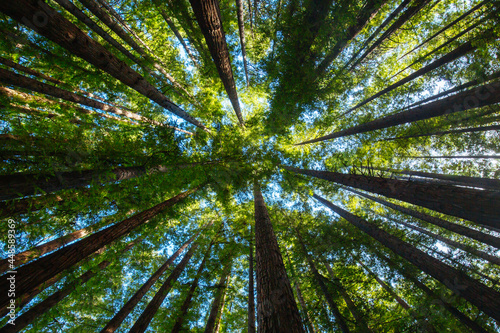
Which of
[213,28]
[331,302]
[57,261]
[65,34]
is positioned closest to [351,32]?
[213,28]

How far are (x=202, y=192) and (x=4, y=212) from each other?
582 cm

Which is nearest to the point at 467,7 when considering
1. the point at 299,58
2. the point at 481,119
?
the point at 481,119

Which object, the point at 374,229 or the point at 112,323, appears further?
the point at 374,229

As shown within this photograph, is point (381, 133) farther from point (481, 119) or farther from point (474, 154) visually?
point (474, 154)

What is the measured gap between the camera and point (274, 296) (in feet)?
8.64

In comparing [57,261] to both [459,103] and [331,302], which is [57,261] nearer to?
[331,302]

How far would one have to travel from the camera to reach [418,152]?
11.4 metres

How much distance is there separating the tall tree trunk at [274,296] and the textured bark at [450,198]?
306cm

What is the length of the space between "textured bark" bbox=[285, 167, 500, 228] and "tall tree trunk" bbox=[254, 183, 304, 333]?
306 cm

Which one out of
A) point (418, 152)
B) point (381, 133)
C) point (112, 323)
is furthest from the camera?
point (418, 152)

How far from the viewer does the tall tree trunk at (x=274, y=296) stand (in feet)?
7.30

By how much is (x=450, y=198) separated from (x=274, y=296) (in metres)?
A: 3.53

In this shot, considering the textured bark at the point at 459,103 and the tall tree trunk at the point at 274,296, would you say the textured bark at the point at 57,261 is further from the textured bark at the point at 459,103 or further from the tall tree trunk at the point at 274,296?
the textured bark at the point at 459,103

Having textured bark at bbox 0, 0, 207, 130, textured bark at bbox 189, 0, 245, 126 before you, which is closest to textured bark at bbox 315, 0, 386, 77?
textured bark at bbox 189, 0, 245, 126
